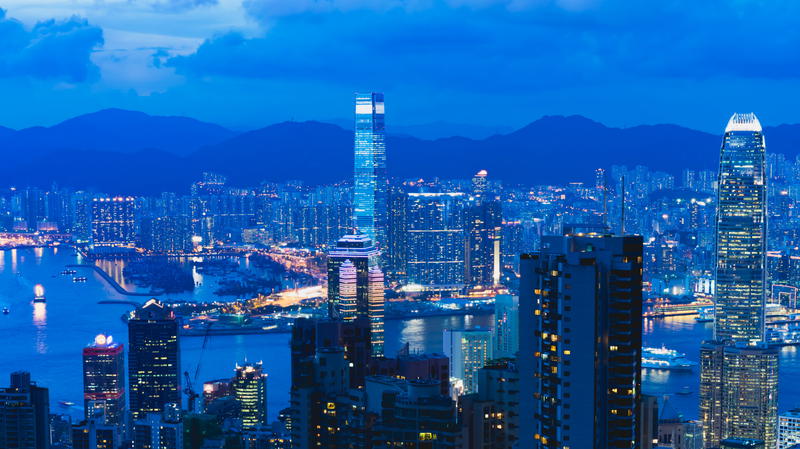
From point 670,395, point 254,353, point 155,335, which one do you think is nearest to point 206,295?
point 254,353

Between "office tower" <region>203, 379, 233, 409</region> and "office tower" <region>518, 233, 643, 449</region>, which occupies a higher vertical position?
"office tower" <region>518, 233, 643, 449</region>

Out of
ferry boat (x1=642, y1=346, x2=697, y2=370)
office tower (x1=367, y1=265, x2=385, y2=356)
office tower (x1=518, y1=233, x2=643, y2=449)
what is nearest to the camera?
office tower (x1=518, y1=233, x2=643, y2=449)

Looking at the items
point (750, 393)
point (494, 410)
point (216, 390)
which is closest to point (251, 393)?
point (216, 390)

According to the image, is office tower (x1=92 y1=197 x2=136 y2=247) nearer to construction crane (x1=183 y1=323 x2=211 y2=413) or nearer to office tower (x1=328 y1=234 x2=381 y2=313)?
office tower (x1=328 y1=234 x2=381 y2=313)

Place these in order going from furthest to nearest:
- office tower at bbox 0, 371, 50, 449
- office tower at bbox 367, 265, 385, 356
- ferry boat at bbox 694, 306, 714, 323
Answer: ferry boat at bbox 694, 306, 714, 323, office tower at bbox 367, 265, 385, 356, office tower at bbox 0, 371, 50, 449

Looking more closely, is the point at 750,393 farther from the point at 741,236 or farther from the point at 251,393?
the point at 741,236

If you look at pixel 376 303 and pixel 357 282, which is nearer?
pixel 376 303

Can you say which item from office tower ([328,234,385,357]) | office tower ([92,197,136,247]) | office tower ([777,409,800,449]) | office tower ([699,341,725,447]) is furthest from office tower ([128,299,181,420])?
office tower ([92,197,136,247])
